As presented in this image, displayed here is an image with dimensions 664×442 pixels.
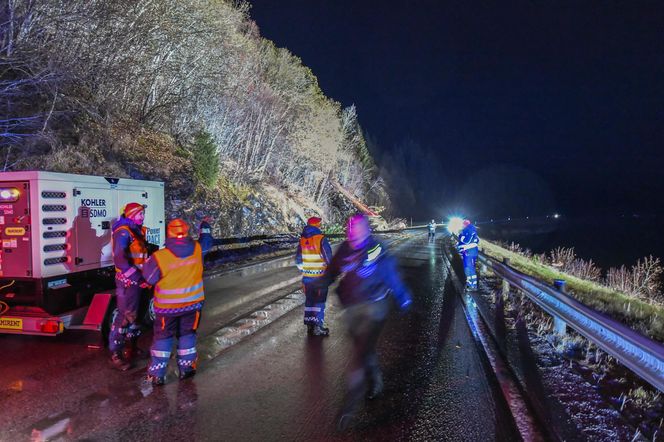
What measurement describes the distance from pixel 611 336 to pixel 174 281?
4.70m

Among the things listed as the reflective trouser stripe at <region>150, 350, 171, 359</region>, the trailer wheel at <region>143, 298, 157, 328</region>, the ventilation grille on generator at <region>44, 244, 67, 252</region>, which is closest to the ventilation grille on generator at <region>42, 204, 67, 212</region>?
the ventilation grille on generator at <region>44, 244, 67, 252</region>

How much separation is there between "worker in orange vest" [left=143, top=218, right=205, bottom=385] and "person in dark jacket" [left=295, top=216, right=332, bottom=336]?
6.59 ft

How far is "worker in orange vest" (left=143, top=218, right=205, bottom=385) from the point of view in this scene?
4797mm

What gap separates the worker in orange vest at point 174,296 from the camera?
480 centimetres

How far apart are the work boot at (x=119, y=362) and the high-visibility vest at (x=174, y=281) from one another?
1181 millimetres

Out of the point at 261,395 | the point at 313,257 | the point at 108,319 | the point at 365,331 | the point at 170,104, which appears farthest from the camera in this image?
the point at 170,104

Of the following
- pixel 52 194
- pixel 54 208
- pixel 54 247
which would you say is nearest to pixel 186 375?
pixel 54 247

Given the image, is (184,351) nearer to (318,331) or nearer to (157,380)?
(157,380)

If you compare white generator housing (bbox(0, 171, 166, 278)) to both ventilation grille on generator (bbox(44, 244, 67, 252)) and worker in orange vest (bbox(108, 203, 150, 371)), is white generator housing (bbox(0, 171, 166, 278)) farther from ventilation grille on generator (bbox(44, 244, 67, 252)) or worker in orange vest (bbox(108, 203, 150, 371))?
worker in orange vest (bbox(108, 203, 150, 371))

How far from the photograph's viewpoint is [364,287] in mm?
5043

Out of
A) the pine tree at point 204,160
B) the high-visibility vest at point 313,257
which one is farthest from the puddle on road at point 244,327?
the pine tree at point 204,160

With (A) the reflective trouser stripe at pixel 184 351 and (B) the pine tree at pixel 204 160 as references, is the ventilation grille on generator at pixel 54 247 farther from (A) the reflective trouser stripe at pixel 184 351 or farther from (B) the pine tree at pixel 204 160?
(B) the pine tree at pixel 204 160

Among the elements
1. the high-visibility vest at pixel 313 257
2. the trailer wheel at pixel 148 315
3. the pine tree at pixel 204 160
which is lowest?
the trailer wheel at pixel 148 315

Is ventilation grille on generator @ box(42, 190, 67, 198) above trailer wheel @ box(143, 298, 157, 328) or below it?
above
